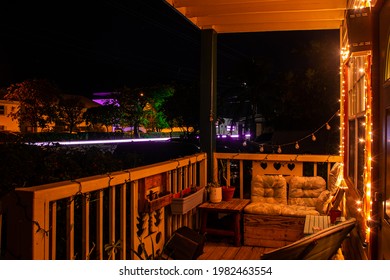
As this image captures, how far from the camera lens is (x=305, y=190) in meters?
4.43

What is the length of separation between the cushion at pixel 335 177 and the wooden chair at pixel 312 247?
83.8 inches

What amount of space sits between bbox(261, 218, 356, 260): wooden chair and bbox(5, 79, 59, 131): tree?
23.3 meters

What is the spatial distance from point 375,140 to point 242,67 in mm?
15454

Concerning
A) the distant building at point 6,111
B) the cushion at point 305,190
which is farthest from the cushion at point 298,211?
the distant building at point 6,111

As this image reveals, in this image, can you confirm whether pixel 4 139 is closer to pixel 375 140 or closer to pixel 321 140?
pixel 375 140

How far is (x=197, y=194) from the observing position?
409 centimetres

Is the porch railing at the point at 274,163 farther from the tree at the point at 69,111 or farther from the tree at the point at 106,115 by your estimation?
the tree at the point at 106,115

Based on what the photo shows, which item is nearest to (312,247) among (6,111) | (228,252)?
(228,252)

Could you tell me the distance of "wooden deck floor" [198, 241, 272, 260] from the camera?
3773mm

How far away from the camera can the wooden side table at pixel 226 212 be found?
162 inches

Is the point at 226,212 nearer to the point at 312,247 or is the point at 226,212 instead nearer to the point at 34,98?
the point at 312,247

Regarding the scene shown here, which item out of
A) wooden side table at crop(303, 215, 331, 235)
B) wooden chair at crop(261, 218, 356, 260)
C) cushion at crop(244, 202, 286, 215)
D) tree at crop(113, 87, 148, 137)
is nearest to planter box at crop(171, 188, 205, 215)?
cushion at crop(244, 202, 286, 215)

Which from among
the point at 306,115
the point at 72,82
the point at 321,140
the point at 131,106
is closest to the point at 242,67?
the point at 306,115

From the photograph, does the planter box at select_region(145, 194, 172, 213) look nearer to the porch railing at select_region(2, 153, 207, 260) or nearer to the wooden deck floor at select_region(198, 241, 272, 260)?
the porch railing at select_region(2, 153, 207, 260)
